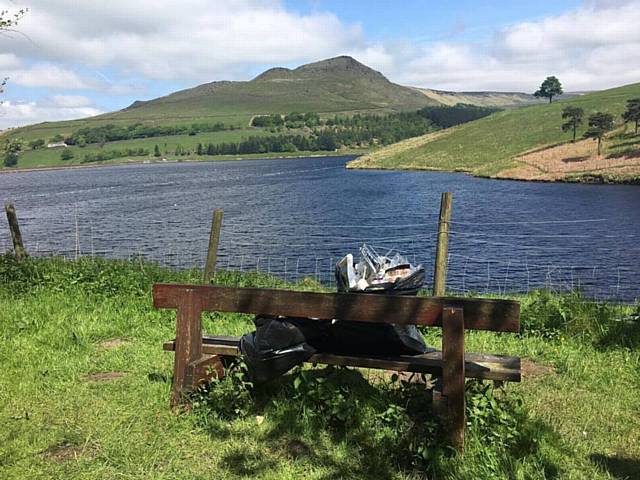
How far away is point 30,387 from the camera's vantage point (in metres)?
6.18

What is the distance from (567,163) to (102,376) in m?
69.6

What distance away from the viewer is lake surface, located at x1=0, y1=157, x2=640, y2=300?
21312mm

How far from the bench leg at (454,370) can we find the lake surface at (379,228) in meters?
9.94

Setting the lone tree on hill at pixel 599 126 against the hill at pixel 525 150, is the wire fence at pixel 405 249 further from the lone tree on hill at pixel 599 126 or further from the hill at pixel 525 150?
the lone tree on hill at pixel 599 126

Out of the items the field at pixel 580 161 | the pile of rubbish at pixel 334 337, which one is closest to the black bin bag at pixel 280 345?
the pile of rubbish at pixel 334 337

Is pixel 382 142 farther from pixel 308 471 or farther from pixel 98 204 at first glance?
pixel 308 471

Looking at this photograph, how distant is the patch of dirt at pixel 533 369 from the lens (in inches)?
257

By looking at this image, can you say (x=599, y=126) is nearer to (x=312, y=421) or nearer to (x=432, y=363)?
(x=432, y=363)

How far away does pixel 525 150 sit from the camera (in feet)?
265

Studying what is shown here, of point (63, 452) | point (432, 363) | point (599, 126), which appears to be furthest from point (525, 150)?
point (63, 452)

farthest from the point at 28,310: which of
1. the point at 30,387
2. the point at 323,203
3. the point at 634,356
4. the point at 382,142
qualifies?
the point at 382,142

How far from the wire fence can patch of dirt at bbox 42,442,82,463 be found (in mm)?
10263

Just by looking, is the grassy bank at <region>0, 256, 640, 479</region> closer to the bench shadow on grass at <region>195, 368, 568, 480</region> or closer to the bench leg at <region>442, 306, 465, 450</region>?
the bench shadow on grass at <region>195, 368, 568, 480</region>

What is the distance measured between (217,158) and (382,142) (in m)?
57.7
